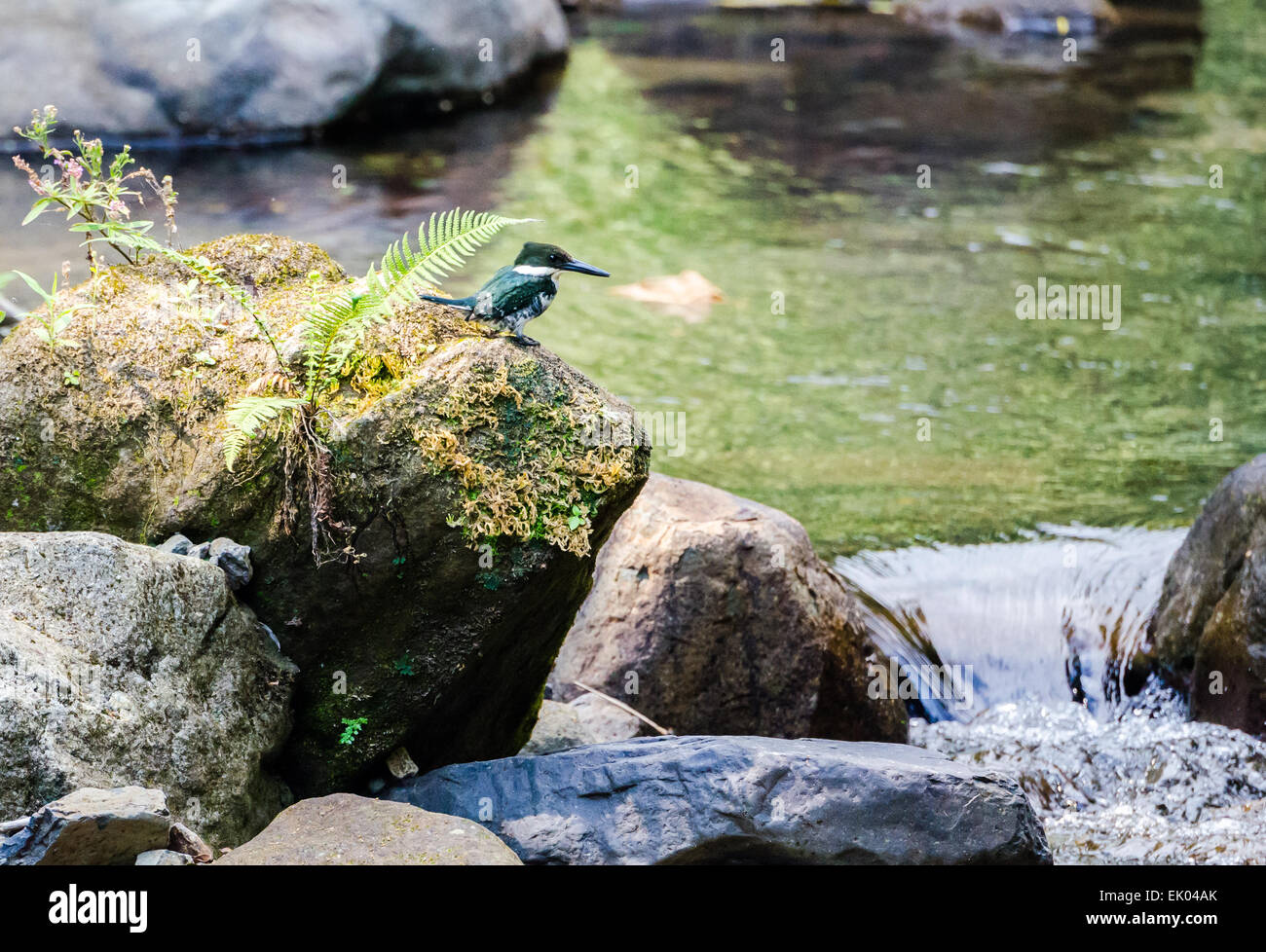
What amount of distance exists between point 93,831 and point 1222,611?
493cm

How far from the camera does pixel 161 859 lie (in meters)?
2.87

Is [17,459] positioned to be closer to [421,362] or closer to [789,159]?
[421,362]

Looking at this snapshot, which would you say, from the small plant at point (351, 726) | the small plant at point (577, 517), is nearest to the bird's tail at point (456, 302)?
the small plant at point (577, 517)

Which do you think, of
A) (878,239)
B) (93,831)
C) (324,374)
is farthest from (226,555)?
(878,239)

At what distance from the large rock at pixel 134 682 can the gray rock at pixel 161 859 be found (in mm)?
37

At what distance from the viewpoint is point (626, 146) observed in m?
13.3

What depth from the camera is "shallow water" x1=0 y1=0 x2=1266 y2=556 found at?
25.7 feet

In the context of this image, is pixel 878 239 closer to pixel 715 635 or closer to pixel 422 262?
pixel 715 635

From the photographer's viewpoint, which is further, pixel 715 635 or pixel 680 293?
pixel 680 293

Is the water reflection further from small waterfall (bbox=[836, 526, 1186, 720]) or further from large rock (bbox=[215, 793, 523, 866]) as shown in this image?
large rock (bbox=[215, 793, 523, 866])

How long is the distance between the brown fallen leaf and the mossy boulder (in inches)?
247

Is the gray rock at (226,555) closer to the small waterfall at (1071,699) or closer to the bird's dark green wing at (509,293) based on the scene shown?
the bird's dark green wing at (509,293)

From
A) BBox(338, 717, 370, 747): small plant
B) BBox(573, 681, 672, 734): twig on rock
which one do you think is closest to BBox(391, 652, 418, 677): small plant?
BBox(338, 717, 370, 747): small plant

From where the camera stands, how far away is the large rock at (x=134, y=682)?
2949 mm
